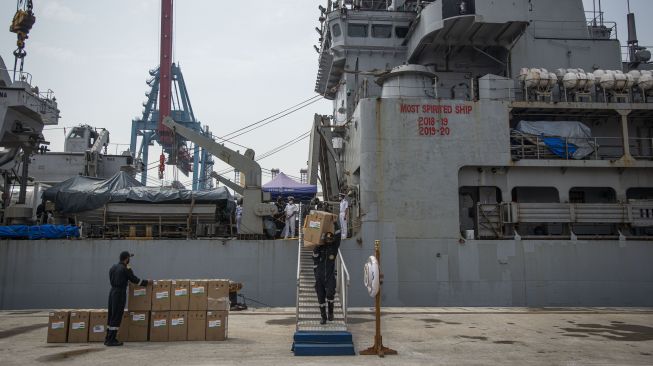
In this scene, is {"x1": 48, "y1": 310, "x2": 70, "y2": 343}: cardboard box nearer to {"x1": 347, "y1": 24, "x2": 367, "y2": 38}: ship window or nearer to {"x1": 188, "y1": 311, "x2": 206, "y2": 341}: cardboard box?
{"x1": 188, "y1": 311, "x2": 206, "y2": 341}: cardboard box

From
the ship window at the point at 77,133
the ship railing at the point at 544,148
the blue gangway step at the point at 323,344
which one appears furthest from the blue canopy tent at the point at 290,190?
the blue gangway step at the point at 323,344

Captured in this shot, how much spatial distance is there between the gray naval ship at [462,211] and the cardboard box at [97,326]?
561 centimetres

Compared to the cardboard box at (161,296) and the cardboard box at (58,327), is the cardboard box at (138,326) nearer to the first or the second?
the cardboard box at (161,296)

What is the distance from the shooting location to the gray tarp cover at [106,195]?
1391 centimetres

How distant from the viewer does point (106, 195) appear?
45.7 feet

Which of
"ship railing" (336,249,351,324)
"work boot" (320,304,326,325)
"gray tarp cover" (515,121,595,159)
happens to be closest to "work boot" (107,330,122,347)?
"work boot" (320,304,326,325)

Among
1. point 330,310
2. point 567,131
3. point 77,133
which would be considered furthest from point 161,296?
point 77,133

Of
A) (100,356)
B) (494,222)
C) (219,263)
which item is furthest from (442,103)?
(100,356)

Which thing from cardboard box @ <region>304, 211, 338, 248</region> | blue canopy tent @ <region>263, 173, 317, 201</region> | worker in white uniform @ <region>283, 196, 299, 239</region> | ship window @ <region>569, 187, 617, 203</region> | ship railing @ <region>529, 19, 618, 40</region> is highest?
ship railing @ <region>529, 19, 618, 40</region>

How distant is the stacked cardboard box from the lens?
7512mm

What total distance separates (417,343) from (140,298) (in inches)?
176

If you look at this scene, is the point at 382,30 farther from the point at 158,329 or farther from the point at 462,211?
the point at 158,329

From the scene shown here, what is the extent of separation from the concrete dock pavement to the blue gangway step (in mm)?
197

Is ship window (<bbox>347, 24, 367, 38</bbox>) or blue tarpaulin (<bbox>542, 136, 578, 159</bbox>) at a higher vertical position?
ship window (<bbox>347, 24, 367, 38</bbox>)
